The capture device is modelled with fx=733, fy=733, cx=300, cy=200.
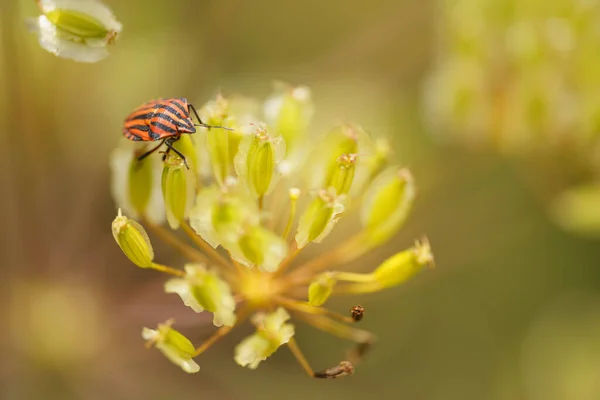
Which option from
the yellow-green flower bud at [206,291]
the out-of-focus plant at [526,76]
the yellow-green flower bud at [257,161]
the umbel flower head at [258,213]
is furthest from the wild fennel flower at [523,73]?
the yellow-green flower bud at [206,291]

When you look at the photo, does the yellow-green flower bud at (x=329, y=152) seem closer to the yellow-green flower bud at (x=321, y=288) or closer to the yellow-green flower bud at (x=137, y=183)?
the yellow-green flower bud at (x=321, y=288)

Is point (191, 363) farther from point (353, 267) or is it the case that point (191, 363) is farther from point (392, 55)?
point (392, 55)

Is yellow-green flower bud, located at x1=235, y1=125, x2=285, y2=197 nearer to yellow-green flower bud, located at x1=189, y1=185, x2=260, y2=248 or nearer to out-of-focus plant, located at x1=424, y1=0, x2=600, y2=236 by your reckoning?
yellow-green flower bud, located at x1=189, y1=185, x2=260, y2=248


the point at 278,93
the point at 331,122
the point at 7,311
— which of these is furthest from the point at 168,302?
the point at 331,122

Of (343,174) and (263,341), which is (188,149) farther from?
(263,341)

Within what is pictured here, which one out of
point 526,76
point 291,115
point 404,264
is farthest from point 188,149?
point 526,76
